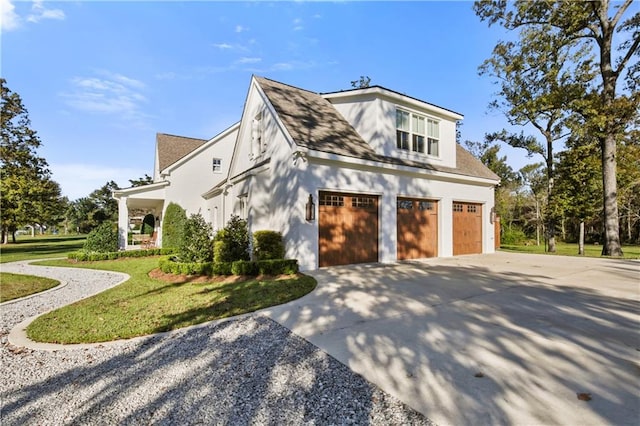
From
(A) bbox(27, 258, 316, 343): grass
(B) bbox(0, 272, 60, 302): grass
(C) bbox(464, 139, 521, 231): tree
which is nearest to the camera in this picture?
(A) bbox(27, 258, 316, 343): grass

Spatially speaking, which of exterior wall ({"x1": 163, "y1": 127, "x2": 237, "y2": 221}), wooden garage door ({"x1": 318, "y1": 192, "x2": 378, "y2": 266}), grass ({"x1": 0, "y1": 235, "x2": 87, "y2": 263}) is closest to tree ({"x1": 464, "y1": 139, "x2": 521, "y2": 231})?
wooden garage door ({"x1": 318, "y1": 192, "x2": 378, "y2": 266})

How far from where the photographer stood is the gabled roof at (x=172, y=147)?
829 inches

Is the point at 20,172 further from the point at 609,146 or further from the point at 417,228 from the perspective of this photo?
the point at 609,146

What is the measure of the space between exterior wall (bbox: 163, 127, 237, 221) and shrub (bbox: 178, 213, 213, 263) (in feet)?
26.9

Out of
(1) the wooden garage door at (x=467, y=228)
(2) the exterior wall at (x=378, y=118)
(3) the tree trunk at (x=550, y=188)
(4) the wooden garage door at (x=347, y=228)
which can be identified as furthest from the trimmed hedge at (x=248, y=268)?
(3) the tree trunk at (x=550, y=188)

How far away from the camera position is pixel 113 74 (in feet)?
39.6

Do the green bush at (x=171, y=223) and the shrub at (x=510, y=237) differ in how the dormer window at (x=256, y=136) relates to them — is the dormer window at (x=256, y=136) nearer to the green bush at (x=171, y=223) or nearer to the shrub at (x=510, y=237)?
the green bush at (x=171, y=223)

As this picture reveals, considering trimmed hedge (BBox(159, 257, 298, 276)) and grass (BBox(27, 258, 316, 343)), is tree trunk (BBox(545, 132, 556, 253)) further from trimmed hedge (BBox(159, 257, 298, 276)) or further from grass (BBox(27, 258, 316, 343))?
grass (BBox(27, 258, 316, 343))

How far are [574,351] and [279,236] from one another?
7706mm

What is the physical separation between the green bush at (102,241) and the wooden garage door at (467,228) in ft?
56.1

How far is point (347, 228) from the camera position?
1042 centimetres

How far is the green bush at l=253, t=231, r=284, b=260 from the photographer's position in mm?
9547

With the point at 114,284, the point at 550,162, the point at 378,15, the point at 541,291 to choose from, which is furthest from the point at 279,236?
the point at 550,162

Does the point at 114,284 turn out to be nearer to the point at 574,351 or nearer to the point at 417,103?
the point at 574,351
